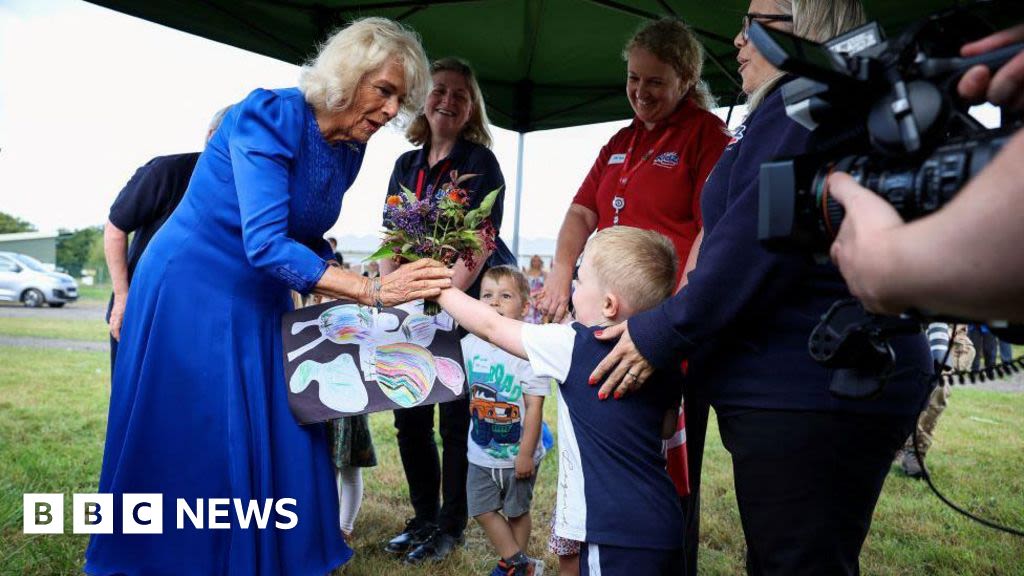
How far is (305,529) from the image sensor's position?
2.29 m

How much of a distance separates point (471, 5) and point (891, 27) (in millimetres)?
2792

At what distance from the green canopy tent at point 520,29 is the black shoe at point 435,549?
10.7ft

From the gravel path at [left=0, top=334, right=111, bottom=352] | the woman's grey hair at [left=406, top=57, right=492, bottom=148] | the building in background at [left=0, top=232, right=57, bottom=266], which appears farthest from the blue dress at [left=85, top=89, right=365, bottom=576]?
the building in background at [left=0, top=232, right=57, bottom=266]

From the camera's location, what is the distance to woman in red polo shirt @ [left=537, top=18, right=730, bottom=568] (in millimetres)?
2689

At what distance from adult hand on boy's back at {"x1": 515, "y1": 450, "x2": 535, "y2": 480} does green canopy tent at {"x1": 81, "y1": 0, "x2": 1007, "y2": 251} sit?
3.13 metres

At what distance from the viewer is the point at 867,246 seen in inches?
34.5

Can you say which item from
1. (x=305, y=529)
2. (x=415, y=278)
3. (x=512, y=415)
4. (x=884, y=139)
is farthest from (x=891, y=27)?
(x=305, y=529)

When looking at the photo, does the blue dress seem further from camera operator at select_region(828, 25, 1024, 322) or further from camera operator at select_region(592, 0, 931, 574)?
camera operator at select_region(828, 25, 1024, 322)

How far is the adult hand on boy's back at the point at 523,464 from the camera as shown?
3.15 meters

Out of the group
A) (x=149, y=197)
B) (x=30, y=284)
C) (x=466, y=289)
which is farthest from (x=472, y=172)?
(x=30, y=284)

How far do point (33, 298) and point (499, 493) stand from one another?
23607mm

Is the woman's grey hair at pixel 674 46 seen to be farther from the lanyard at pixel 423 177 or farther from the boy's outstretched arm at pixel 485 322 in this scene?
the boy's outstretched arm at pixel 485 322

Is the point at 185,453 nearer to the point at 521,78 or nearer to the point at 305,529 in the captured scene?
the point at 305,529

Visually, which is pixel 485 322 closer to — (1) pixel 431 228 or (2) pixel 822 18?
(1) pixel 431 228
